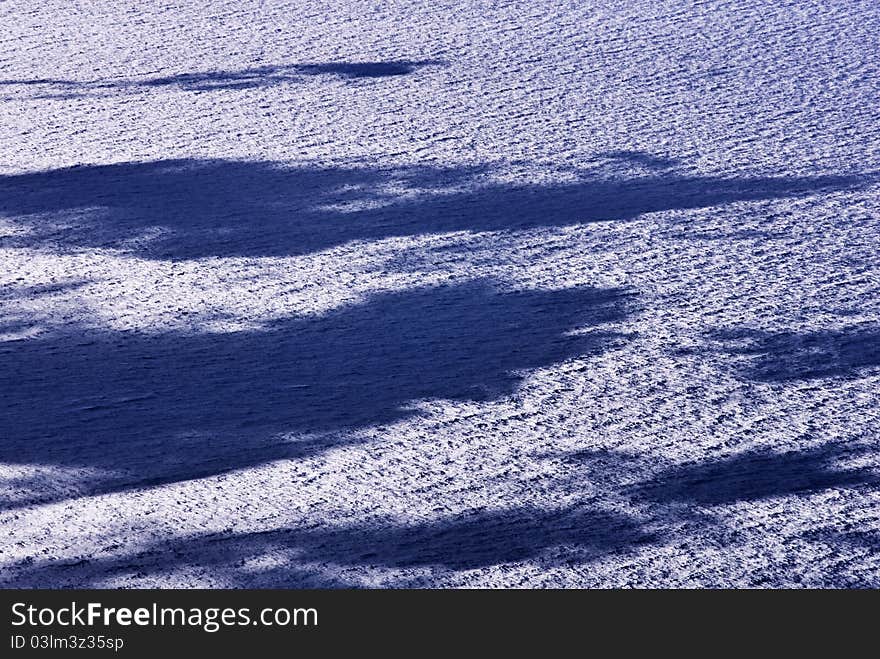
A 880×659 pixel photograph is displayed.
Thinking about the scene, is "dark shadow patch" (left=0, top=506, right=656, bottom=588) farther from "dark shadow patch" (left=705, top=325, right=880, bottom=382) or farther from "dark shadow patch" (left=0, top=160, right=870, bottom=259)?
"dark shadow patch" (left=0, top=160, right=870, bottom=259)

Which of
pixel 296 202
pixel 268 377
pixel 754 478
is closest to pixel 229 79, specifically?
pixel 296 202

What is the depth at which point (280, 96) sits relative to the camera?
2514 mm

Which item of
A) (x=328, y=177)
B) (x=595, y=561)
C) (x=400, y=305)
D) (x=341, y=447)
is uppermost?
(x=328, y=177)

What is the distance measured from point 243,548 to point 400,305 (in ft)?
1.85

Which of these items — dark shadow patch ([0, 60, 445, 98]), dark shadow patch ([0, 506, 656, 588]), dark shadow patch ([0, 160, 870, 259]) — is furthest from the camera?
dark shadow patch ([0, 60, 445, 98])

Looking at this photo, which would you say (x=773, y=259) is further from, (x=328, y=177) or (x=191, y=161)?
(x=191, y=161)

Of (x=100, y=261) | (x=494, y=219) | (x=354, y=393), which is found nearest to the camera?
(x=354, y=393)

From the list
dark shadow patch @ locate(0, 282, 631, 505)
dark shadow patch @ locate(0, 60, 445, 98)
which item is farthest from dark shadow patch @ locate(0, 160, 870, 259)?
dark shadow patch @ locate(0, 60, 445, 98)

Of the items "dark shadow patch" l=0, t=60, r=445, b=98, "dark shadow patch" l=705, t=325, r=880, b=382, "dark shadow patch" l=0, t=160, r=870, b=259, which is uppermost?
"dark shadow patch" l=0, t=60, r=445, b=98

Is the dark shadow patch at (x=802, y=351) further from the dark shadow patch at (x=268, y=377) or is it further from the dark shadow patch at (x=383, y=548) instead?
the dark shadow patch at (x=383, y=548)

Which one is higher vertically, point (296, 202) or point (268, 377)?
point (296, 202)

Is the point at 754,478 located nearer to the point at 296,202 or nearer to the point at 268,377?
the point at 268,377

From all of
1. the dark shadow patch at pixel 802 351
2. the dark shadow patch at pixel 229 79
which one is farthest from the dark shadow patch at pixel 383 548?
the dark shadow patch at pixel 229 79

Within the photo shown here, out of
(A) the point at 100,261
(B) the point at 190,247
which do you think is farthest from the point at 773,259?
(A) the point at 100,261
